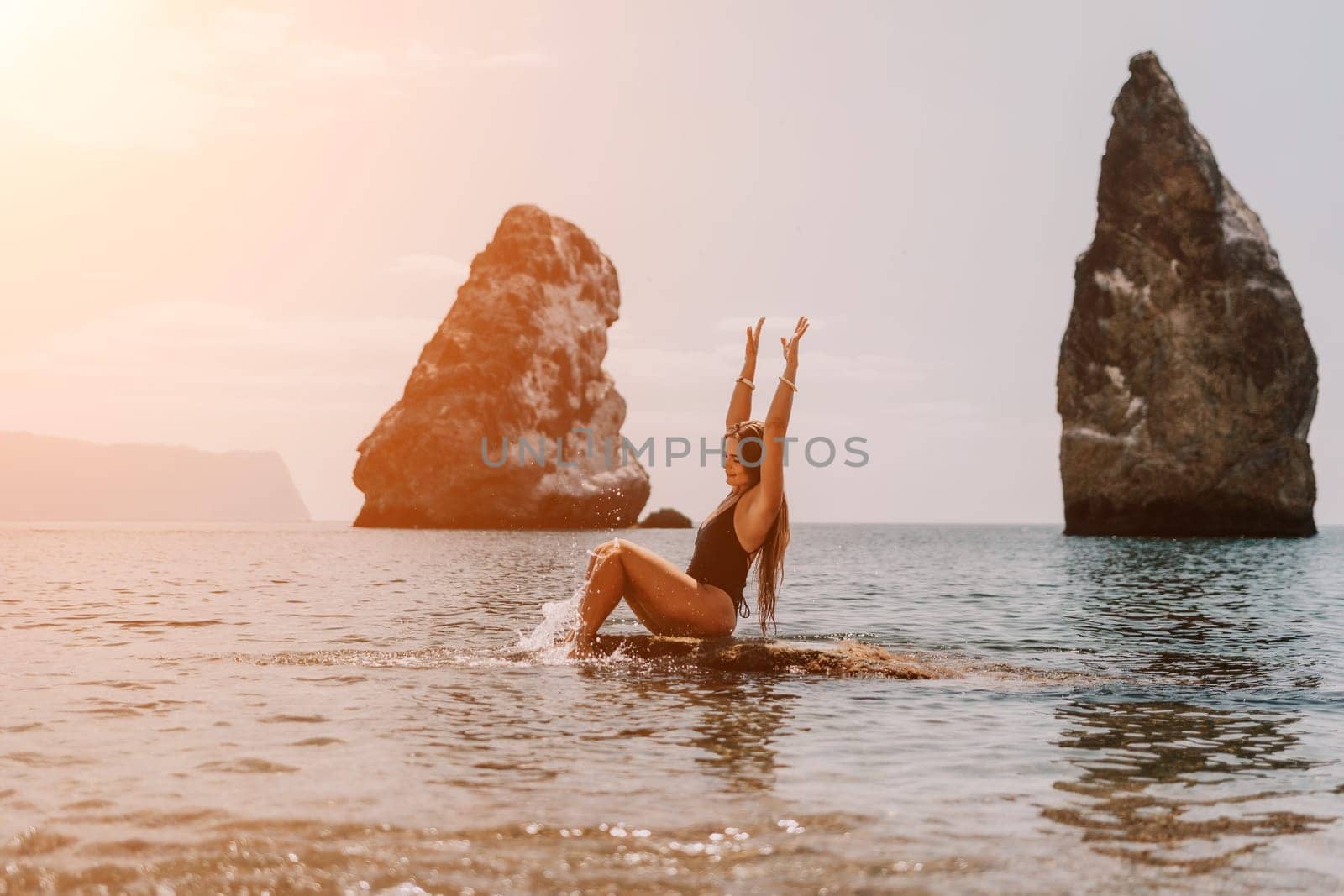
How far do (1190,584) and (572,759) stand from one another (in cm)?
2642

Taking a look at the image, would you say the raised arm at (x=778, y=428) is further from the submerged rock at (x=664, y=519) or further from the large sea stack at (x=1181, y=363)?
the submerged rock at (x=664, y=519)

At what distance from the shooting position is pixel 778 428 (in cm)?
881

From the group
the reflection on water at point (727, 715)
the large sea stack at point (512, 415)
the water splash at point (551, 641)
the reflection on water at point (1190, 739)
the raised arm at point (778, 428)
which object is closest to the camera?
the reflection on water at point (1190, 739)

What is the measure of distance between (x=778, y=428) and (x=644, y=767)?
11.1 ft

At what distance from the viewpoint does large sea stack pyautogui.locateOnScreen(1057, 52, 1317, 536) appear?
74.4m

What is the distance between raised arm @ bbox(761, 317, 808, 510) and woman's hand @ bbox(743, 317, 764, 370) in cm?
65

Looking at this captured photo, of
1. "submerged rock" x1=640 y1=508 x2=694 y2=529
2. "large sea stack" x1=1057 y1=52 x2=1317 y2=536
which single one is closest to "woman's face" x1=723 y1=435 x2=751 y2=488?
"large sea stack" x1=1057 y1=52 x2=1317 y2=536

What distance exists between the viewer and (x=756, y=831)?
4938mm

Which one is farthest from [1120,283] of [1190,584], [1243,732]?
[1243,732]

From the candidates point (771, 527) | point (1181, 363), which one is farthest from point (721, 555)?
point (1181, 363)

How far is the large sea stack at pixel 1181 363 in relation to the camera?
2931 inches

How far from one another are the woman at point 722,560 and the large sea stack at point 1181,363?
7240 cm

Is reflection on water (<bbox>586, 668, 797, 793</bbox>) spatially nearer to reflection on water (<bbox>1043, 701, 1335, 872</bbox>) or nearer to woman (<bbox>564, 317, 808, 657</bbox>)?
woman (<bbox>564, 317, 808, 657</bbox>)

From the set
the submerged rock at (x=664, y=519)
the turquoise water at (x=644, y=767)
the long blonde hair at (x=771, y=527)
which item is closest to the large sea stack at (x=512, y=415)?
the submerged rock at (x=664, y=519)
